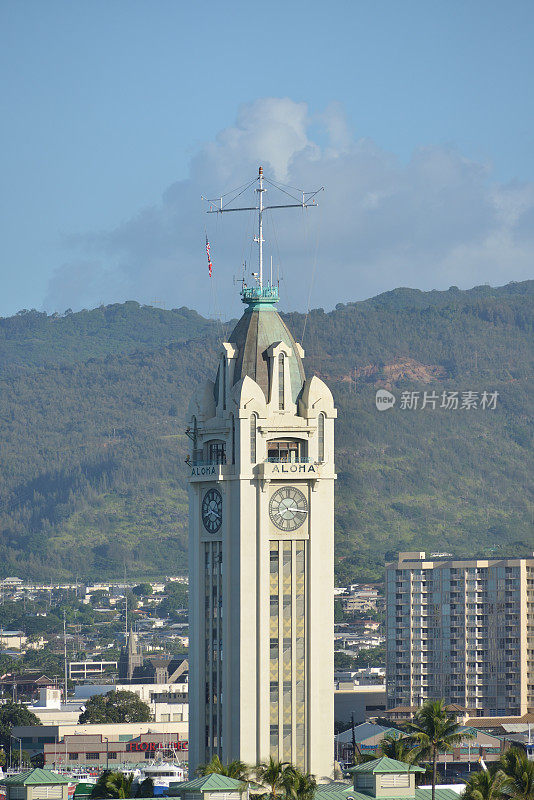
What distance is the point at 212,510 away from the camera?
113 meters

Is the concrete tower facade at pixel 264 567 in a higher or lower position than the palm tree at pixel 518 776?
higher

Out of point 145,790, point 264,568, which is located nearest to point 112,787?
point 145,790

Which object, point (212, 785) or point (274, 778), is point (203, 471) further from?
point (212, 785)

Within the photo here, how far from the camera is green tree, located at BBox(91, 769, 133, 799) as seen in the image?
104000 millimetres

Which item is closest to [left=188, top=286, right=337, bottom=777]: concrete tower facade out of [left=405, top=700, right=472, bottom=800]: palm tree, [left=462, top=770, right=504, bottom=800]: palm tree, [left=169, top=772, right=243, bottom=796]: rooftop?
[left=405, top=700, right=472, bottom=800]: palm tree

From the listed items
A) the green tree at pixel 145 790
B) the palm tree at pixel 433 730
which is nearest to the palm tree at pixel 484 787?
the palm tree at pixel 433 730

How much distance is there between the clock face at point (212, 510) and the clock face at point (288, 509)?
3252 millimetres

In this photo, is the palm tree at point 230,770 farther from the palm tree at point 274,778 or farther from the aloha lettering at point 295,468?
the aloha lettering at point 295,468

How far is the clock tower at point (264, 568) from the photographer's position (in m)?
109

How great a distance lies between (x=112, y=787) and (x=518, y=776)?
23.0m

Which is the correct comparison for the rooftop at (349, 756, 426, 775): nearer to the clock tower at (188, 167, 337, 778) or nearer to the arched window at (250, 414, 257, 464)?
the clock tower at (188, 167, 337, 778)

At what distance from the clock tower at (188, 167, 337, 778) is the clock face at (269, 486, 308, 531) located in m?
0.05

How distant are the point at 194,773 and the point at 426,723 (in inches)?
488

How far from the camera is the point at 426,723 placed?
107 metres
